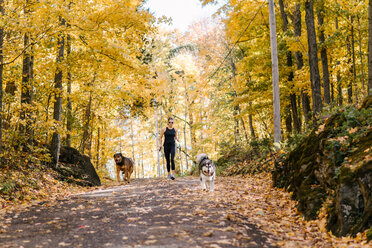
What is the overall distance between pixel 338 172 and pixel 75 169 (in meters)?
10.4

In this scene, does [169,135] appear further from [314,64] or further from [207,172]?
[314,64]

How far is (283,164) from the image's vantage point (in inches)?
347

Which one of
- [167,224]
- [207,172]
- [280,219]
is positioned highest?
[207,172]

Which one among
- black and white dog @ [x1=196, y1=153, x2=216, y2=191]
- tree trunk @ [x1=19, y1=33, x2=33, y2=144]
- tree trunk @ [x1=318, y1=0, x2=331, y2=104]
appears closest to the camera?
black and white dog @ [x1=196, y1=153, x2=216, y2=191]

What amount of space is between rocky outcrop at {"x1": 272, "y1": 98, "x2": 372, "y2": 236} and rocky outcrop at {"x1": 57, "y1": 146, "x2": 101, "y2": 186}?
7.59 metres

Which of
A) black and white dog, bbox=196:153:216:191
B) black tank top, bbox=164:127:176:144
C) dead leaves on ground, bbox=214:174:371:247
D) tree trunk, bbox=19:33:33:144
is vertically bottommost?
dead leaves on ground, bbox=214:174:371:247

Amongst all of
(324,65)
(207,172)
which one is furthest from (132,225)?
(324,65)

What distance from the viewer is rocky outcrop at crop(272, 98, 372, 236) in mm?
4367

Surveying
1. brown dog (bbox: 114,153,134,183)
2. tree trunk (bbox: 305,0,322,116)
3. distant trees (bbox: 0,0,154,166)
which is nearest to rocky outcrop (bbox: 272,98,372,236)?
tree trunk (bbox: 305,0,322,116)

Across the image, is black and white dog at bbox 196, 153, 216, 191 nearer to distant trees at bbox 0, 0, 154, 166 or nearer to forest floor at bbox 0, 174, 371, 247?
forest floor at bbox 0, 174, 371, 247

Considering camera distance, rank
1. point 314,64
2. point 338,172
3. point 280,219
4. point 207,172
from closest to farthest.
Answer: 1. point 338,172
2. point 280,219
3. point 207,172
4. point 314,64

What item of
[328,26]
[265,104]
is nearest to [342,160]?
[328,26]

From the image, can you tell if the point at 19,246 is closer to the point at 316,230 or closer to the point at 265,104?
the point at 316,230

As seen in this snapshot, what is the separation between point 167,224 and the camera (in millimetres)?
4906
